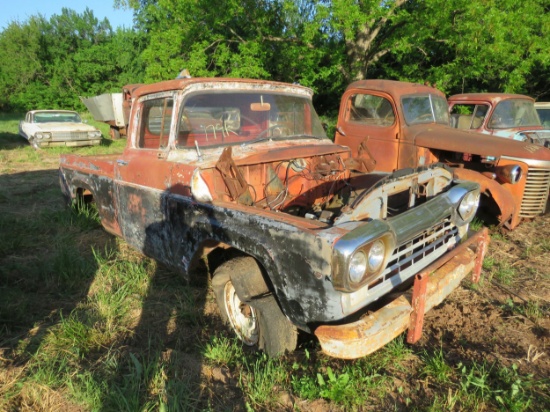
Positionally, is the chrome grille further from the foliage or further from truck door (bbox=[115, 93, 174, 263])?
the foliage

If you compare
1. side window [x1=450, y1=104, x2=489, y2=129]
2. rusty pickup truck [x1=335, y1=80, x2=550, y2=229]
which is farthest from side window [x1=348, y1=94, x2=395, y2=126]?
side window [x1=450, y1=104, x2=489, y2=129]

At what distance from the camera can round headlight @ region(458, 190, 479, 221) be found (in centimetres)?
A: 306

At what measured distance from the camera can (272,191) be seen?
139 inches

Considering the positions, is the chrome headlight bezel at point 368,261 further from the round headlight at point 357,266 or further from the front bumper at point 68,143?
the front bumper at point 68,143

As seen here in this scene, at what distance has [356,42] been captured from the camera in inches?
502

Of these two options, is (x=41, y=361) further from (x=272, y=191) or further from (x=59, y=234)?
(x=59, y=234)

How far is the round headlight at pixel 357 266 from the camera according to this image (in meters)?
2.09

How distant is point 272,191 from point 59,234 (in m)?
3.28

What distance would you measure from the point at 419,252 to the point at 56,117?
52.1ft

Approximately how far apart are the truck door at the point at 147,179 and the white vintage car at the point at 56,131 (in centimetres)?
1152

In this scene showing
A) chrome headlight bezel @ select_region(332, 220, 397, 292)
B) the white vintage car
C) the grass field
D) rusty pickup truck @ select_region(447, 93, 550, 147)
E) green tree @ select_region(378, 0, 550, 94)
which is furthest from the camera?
the white vintage car

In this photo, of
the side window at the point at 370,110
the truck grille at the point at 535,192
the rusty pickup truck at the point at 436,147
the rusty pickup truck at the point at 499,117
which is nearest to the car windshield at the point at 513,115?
the rusty pickup truck at the point at 499,117

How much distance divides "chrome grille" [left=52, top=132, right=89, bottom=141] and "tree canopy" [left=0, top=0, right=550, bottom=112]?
2.97 metres

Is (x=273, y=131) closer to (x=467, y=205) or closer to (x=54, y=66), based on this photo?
(x=467, y=205)
